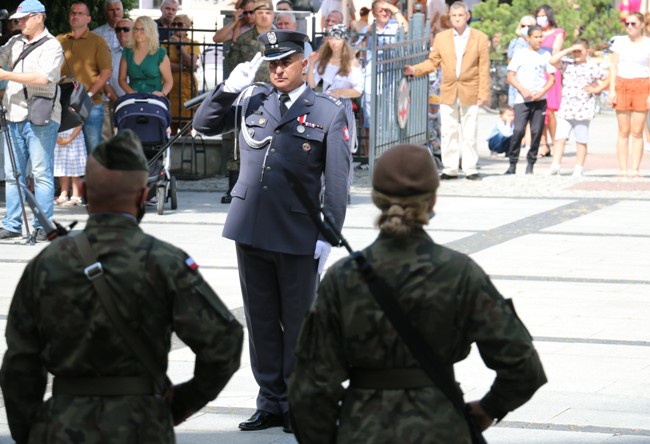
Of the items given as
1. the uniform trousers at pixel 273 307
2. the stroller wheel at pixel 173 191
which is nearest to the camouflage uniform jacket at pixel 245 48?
the stroller wheel at pixel 173 191

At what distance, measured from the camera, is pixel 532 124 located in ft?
59.3

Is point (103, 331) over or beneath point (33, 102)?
over

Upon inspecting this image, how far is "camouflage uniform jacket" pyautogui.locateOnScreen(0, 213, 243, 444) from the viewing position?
3631 millimetres

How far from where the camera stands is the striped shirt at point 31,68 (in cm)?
1169

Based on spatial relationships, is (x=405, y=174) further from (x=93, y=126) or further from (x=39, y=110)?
(x=93, y=126)

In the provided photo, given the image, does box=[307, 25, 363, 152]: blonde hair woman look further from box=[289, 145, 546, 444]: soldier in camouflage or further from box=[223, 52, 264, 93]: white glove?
box=[289, 145, 546, 444]: soldier in camouflage

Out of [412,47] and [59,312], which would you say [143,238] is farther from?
[412,47]

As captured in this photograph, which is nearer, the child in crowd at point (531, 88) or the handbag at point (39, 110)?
the handbag at point (39, 110)

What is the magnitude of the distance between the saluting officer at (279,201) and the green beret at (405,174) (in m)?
2.41

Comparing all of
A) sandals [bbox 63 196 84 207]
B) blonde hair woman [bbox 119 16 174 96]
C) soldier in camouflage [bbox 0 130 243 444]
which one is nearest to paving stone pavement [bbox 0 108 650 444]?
sandals [bbox 63 196 84 207]

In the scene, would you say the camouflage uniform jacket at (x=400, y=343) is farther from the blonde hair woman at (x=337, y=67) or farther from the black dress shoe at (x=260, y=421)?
the blonde hair woman at (x=337, y=67)

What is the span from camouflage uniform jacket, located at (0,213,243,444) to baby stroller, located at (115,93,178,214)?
987cm

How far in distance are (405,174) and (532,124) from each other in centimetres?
1465

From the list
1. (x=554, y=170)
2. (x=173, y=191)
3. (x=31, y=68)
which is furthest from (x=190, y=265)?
(x=554, y=170)
